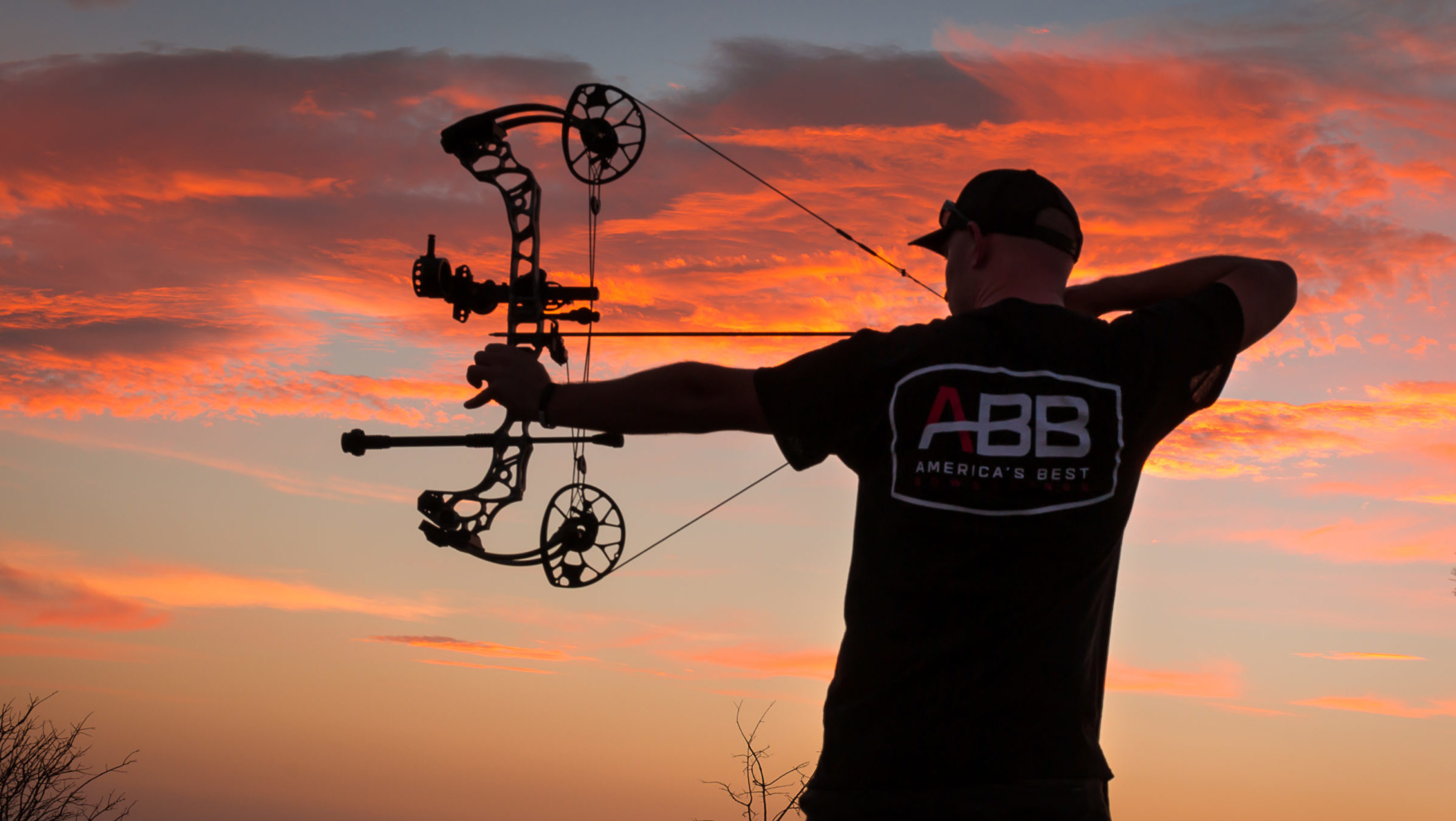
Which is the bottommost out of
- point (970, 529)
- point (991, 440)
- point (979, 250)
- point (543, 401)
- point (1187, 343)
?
point (970, 529)

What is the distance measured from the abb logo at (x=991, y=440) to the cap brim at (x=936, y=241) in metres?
0.45

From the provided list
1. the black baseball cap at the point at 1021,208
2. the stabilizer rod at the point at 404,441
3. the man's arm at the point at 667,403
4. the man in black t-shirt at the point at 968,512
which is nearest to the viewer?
the man in black t-shirt at the point at 968,512

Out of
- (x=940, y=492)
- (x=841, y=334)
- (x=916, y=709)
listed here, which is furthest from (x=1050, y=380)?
(x=841, y=334)

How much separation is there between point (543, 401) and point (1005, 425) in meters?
0.91

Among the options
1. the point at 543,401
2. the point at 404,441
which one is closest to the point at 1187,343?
the point at 543,401

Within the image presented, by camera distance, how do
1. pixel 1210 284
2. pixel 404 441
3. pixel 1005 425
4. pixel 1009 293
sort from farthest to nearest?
pixel 404 441 < pixel 1210 284 < pixel 1009 293 < pixel 1005 425

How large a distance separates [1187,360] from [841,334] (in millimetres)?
2514

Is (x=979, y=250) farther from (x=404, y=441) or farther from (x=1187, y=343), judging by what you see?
(x=404, y=441)

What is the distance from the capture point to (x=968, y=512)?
223 cm

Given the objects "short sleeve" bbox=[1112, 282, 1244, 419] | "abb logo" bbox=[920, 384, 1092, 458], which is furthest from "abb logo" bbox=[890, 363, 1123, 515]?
"short sleeve" bbox=[1112, 282, 1244, 419]

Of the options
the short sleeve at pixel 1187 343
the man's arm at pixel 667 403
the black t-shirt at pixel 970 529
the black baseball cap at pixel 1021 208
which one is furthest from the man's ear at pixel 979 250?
the man's arm at pixel 667 403

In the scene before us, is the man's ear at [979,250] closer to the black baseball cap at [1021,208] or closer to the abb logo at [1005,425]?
the black baseball cap at [1021,208]

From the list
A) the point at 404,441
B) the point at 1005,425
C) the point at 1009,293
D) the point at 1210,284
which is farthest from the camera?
the point at 404,441

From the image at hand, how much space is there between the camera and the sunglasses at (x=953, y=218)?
2.50 m
